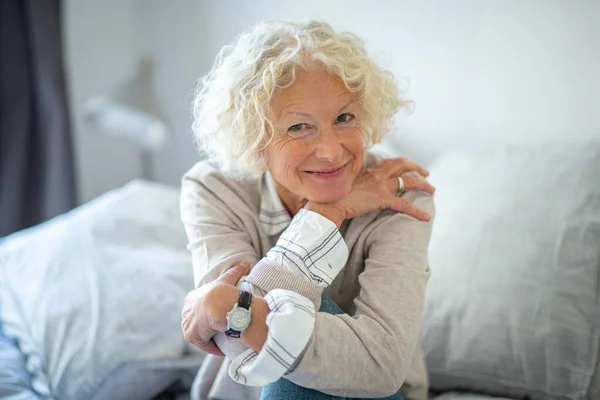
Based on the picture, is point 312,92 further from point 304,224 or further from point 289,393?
point 289,393

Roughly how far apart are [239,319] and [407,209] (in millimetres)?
381

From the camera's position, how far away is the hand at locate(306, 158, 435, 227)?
114cm

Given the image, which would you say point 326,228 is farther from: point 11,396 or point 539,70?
point 539,70

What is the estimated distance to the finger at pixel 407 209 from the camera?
1155mm

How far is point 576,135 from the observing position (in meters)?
1.81

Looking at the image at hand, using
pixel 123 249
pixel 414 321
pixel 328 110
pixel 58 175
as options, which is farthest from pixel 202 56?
pixel 414 321

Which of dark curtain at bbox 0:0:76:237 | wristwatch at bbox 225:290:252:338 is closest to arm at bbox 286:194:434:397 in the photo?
wristwatch at bbox 225:290:252:338

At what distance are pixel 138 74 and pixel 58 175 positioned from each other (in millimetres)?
600

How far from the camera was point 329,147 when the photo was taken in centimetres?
111

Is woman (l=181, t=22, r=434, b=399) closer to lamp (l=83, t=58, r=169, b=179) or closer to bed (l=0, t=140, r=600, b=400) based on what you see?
bed (l=0, t=140, r=600, b=400)

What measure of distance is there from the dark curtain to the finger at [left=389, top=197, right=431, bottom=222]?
5.09ft

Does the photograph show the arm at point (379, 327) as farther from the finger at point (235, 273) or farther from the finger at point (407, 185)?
the finger at point (235, 273)

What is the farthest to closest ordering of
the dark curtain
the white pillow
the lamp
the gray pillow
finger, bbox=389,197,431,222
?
the dark curtain, the lamp, the white pillow, the gray pillow, finger, bbox=389,197,431,222

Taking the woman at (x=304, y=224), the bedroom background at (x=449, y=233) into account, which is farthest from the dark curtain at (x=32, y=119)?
the woman at (x=304, y=224)
